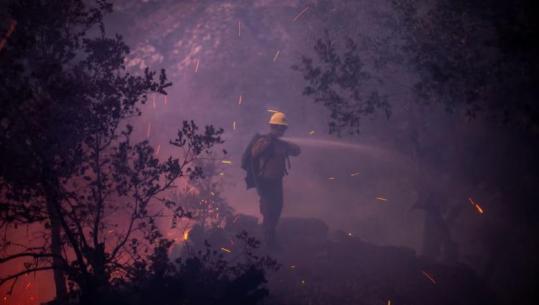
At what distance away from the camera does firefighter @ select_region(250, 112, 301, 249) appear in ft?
40.0

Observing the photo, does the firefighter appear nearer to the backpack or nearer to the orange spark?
the backpack

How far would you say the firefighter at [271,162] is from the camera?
1220 centimetres

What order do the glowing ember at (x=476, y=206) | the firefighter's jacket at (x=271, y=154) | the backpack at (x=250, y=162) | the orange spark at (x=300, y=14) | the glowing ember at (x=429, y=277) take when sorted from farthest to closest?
the orange spark at (x=300, y=14) < the glowing ember at (x=476, y=206) < the backpack at (x=250, y=162) < the firefighter's jacket at (x=271, y=154) < the glowing ember at (x=429, y=277)

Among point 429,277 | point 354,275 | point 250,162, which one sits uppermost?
point 250,162

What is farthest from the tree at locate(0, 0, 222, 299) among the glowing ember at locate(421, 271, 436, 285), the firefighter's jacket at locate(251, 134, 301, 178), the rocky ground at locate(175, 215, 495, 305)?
the glowing ember at locate(421, 271, 436, 285)

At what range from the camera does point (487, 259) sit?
15297 millimetres

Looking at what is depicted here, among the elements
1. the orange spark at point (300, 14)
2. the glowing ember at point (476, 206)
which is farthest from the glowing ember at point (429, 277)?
the orange spark at point (300, 14)

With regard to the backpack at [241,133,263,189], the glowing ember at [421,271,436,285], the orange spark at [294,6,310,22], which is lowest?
the glowing ember at [421,271,436,285]

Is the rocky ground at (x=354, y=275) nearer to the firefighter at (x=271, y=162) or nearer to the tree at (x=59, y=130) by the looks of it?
the firefighter at (x=271, y=162)

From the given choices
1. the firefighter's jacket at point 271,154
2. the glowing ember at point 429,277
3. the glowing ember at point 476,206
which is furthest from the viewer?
the glowing ember at point 476,206

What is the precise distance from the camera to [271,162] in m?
12.3

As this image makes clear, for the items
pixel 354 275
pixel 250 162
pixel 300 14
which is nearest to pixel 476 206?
pixel 354 275

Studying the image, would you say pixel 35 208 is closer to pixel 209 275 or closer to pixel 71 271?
pixel 71 271

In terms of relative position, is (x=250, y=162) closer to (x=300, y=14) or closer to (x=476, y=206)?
(x=476, y=206)
